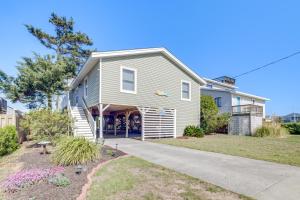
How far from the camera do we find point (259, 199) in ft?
13.8

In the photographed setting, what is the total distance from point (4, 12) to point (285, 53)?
22.5 metres

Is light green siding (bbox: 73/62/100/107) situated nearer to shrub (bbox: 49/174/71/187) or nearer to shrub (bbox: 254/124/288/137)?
shrub (bbox: 49/174/71/187)

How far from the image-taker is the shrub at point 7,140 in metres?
8.97

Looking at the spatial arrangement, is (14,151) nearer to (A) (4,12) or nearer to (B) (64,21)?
(A) (4,12)

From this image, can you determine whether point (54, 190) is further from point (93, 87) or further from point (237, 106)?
point (237, 106)

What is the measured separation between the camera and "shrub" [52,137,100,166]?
21.6ft

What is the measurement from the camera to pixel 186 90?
1856 cm

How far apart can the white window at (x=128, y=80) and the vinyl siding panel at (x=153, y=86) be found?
9.8 inches

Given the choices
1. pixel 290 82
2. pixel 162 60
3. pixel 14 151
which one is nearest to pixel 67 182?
pixel 14 151

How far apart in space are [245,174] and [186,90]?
12951 millimetres

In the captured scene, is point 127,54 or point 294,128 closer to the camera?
point 127,54

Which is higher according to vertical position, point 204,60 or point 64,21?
point 64,21

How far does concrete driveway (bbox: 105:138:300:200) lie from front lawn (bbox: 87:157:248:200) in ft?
1.64

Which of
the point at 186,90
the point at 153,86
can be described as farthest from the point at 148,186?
the point at 186,90
